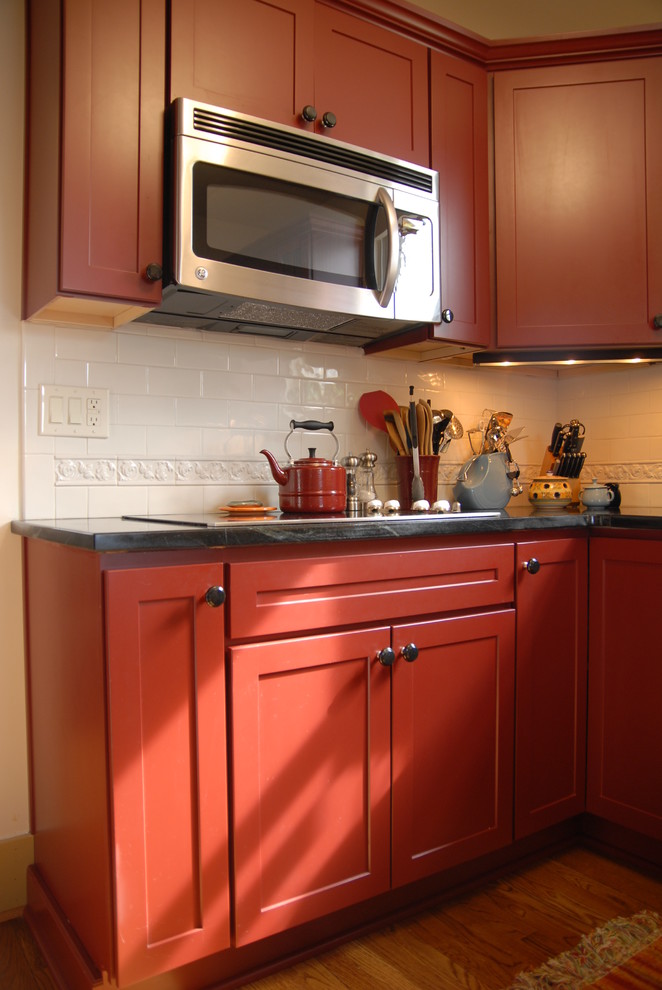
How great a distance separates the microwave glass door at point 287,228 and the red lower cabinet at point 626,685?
0.99 meters

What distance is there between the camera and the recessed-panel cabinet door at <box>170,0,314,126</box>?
5.76 feet

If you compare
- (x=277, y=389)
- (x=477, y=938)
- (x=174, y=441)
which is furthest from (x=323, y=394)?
(x=477, y=938)

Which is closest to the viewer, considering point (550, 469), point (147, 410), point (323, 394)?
point (147, 410)

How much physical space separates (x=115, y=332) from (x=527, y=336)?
48.8 inches

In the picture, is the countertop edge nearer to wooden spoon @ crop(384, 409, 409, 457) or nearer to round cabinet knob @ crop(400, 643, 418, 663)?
round cabinet knob @ crop(400, 643, 418, 663)

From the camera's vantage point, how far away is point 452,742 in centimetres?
179

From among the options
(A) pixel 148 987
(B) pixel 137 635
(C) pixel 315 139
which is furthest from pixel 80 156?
(A) pixel 148 987

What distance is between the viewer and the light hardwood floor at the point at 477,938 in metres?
1.58

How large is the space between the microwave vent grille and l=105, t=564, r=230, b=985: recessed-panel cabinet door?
40.5 inches

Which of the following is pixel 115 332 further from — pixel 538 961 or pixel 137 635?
pixel 538 961

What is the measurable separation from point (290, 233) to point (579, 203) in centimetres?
104

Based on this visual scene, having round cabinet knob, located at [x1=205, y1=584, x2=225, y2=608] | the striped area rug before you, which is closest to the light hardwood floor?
the striped area rug

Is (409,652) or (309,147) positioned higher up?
(309,147)

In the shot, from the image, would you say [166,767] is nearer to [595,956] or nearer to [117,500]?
[117,500]
